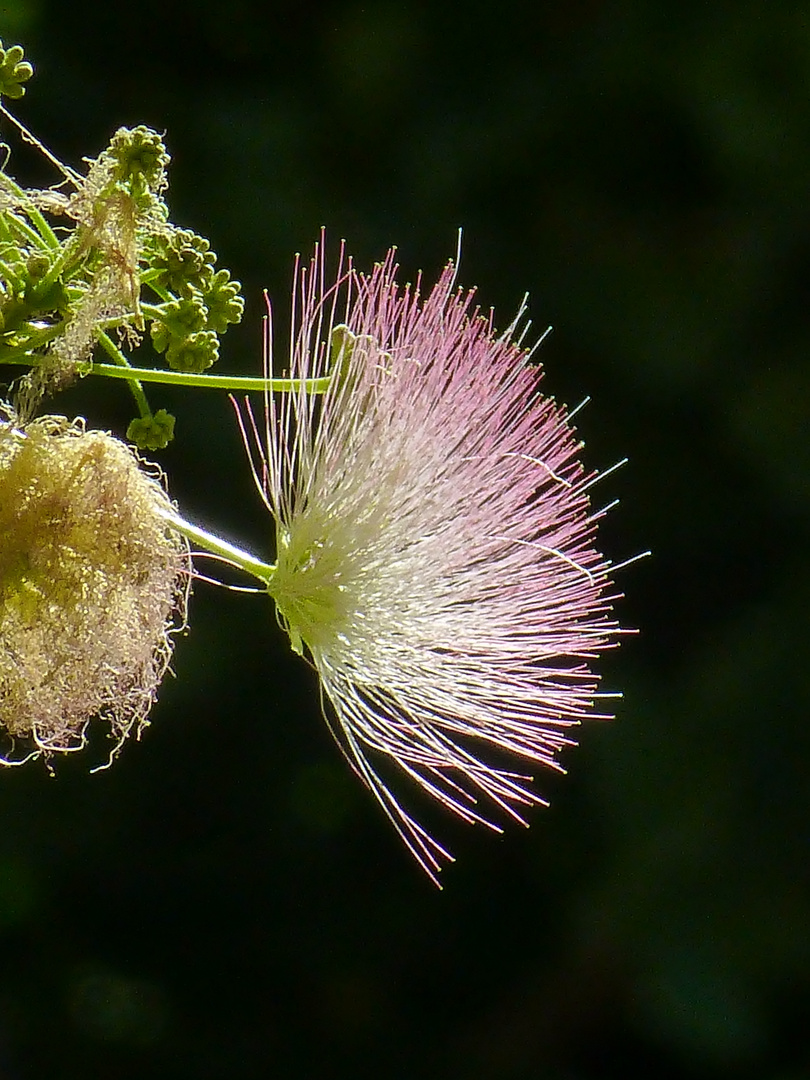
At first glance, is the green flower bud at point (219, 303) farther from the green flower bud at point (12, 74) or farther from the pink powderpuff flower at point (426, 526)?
the green flower bud at point (12, 74)

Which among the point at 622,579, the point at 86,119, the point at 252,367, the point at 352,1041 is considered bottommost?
the point at 352,1041

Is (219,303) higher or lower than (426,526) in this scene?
higher

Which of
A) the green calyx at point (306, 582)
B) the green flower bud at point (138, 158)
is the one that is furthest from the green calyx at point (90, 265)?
the green calyx at point (306, 582)

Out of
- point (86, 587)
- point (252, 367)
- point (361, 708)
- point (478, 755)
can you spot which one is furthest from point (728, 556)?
point (86, 587)

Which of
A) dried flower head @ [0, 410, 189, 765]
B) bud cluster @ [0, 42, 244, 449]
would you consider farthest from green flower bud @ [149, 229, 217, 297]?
dried flower head @ [0, 410, 189, 765]

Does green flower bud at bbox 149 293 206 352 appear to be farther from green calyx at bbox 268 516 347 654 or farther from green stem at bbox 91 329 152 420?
green calyx at bbox 268 516 347 654

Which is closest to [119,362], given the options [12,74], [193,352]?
[193,352]

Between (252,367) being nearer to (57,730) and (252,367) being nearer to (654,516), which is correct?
(654,516)

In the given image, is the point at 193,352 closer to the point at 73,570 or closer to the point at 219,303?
the point at 219,303
